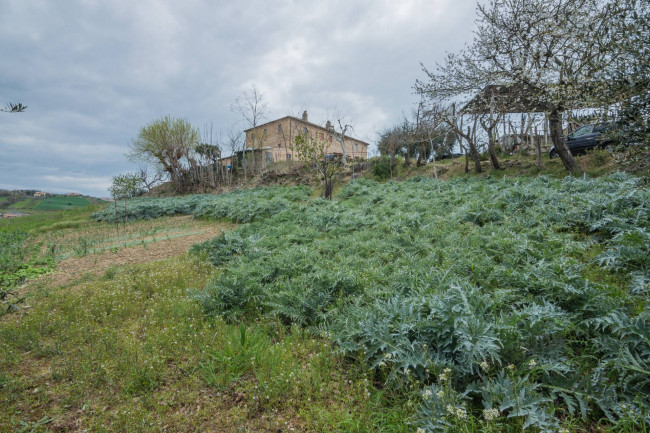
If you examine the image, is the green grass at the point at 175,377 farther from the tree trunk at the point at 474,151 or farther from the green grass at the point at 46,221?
the tree trunk at the point at 474,151

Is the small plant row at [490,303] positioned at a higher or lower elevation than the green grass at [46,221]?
lower

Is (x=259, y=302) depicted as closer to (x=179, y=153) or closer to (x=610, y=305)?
(x=610, y=305)

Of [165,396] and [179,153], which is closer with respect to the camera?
[165,396]

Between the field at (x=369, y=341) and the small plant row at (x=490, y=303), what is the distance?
2cm

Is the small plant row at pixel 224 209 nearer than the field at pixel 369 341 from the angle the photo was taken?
No

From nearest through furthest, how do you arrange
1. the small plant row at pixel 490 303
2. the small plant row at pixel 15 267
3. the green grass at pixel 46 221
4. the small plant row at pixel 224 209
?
the small plant row at pixel 490 303
the small plant row at pixel 15 267
the small plant row at pixel 224 209
the green grass at pixel 46 221

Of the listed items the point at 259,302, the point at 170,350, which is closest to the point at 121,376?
the point at 170,350

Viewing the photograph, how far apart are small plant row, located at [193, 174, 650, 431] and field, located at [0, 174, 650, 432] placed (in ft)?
0.07

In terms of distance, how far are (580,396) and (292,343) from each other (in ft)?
7.92

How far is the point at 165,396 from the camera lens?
2467 millimetres

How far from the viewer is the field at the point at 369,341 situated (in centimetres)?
198

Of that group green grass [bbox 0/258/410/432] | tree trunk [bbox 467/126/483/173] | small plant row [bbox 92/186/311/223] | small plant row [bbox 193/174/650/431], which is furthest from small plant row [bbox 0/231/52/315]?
tree trunk [bbox 467/126/483/173]

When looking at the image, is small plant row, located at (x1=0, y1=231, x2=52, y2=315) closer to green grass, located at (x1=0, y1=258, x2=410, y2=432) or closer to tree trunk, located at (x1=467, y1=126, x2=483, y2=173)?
green grass, located at (x1=0, y1=258, x2=410, y2=432)

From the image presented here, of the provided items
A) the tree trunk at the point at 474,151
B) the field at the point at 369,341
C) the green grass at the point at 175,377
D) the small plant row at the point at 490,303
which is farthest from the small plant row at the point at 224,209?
the tree trunk at the point at 474,151
